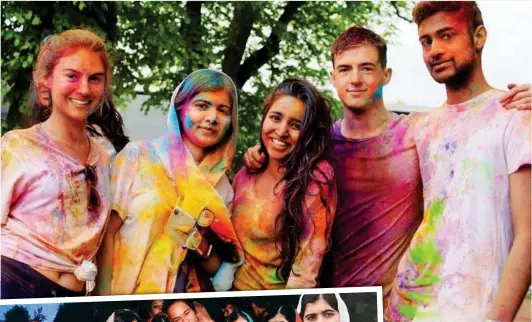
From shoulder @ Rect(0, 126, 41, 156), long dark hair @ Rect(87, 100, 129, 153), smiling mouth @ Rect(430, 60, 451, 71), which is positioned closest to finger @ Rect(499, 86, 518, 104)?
smiling mouth @ Rect(430, 60, 451, 71)

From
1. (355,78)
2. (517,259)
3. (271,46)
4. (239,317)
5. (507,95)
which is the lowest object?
(239,317)

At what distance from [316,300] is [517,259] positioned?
0.95 metres

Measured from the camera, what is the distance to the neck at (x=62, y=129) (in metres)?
3.57

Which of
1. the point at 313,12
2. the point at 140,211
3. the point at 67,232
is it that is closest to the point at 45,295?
the point at 67,232

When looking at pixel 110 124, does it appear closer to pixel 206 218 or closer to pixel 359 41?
pixel 206 218

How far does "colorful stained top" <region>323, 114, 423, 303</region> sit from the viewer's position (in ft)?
11.8

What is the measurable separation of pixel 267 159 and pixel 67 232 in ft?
3.34

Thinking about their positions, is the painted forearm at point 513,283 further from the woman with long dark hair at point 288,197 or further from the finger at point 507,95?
the woman with long dark hair at point 288,197

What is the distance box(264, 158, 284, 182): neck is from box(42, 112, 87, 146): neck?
928 millimetres

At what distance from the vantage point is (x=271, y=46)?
12.9 ft

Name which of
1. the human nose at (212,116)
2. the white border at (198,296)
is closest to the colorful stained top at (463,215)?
the white border at (198,296)

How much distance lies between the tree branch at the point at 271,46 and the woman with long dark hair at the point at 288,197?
0.24 m

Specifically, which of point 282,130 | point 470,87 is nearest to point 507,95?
point 470,87

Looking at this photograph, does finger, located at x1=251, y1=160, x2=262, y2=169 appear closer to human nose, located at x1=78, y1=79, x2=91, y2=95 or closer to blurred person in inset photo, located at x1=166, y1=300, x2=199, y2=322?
blurred person in inset photo, located at x1=166, y1=300, x2=199, y2=322
